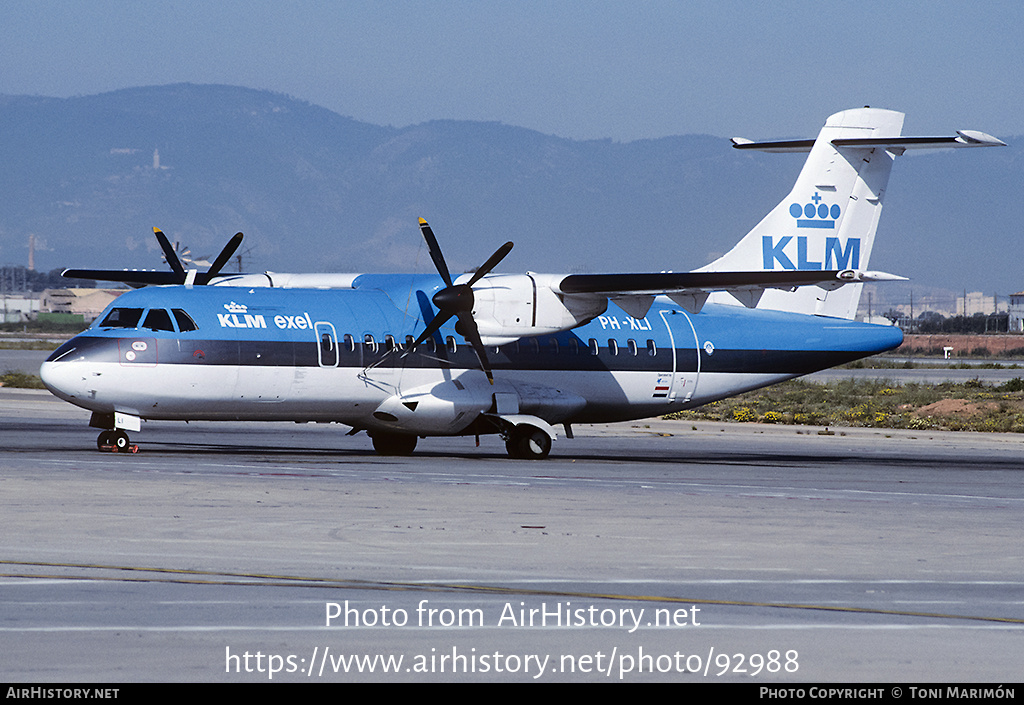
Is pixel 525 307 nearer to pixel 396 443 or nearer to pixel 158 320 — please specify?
pixel 396 443

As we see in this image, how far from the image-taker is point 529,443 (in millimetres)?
28609

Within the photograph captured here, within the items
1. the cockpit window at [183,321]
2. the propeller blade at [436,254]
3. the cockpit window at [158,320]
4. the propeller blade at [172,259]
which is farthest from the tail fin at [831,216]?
the cockpit window at [158,320]

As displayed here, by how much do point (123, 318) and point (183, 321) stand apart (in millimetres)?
1136

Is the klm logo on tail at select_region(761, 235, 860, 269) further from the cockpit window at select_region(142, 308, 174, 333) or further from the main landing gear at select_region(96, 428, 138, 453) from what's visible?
the main landing gear at select_region(96, 428, 138, 453)

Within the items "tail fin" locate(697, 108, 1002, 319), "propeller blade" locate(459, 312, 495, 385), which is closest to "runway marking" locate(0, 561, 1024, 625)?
"propeller blade" locate(459, 312, 495, 385)

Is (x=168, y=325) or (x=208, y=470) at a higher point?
(x=168, y=325)

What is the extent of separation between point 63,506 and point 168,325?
9343mm

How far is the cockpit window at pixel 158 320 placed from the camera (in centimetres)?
2594

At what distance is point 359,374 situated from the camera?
1083 inches

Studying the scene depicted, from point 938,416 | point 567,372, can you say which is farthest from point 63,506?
point 938,416

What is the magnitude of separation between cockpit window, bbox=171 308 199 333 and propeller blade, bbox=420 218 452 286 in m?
5.20

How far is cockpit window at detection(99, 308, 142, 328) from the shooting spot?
26.0 meters

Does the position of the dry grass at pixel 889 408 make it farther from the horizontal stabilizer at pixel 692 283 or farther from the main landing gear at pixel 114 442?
the main landing gear at pixel 114 442
